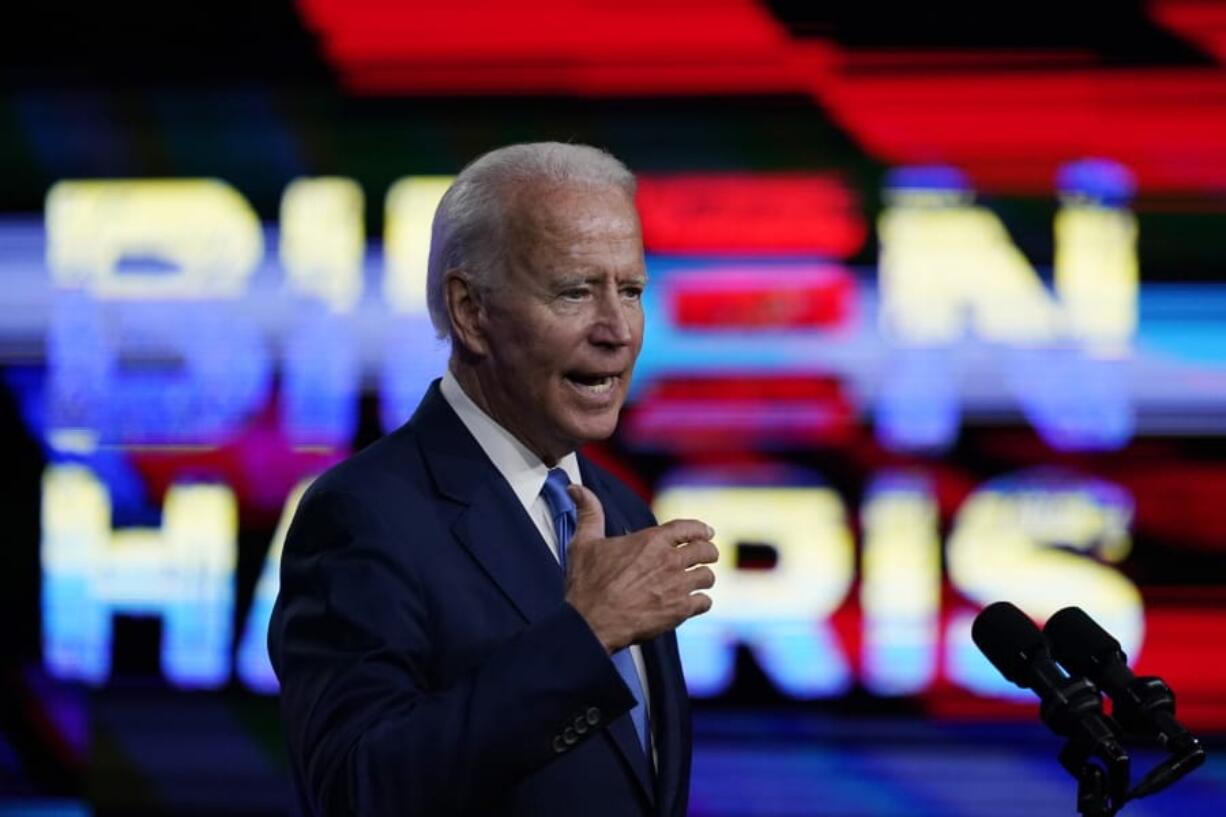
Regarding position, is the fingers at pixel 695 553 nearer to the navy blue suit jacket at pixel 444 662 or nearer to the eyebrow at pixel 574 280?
the navy blue suit jacket at pixel 444 662

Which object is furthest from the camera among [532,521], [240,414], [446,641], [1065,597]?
[240,414]

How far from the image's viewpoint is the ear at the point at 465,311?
1.84 meters

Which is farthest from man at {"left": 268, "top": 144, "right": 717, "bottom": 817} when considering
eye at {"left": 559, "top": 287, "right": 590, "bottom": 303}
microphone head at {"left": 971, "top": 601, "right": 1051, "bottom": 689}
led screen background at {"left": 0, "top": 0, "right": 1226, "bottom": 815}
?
led screen background at {"left": 0, "top": 0, "right": 1226, "bottom": 815}

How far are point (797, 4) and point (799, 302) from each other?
0.63m

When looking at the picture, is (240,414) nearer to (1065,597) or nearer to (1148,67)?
(1065,597)

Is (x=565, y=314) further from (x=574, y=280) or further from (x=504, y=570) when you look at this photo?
(x=504, y=570)

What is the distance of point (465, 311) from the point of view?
1.84m

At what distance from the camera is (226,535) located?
12.8ft

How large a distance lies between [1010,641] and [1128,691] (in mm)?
122

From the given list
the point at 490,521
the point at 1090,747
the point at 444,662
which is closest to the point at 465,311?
the point at 490,521

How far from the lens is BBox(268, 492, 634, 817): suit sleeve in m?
1.55

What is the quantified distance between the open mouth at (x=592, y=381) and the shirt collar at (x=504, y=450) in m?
0.09

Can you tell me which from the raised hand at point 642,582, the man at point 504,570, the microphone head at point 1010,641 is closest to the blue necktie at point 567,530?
the man at point 504,570

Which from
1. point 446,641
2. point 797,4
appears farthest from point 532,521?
point 797,4
